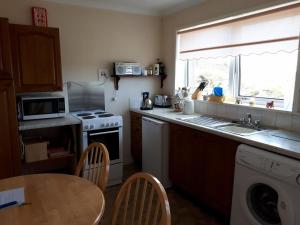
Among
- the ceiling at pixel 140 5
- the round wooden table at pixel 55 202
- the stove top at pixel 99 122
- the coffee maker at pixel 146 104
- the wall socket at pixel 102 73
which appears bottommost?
the round wooden table at pixel 55 202

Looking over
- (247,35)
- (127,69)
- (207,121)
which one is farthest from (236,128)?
(127,69)

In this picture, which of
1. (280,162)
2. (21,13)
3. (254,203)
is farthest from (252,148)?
(21,13)

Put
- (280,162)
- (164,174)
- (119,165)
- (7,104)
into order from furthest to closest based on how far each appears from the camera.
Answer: (119,165) → (164,174) → (7,104) → (280,162)

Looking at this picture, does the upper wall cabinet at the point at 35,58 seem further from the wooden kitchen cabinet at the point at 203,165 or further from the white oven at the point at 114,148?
the wooden kitchen cabinet at the point at 203,165

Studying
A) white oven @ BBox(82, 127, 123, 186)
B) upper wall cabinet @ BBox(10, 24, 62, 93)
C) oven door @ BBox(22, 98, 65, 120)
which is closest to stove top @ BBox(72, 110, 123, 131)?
white oven @ BBox(82, 127, 123, 186)

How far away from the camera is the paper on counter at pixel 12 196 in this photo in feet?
4.08

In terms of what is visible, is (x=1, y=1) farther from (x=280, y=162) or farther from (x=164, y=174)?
(x=280, y=162)

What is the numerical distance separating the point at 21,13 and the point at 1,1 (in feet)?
0.70

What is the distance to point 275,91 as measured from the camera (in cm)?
239

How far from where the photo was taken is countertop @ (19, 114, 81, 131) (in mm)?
2455

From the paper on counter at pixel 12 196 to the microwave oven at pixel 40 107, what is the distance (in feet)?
4.79

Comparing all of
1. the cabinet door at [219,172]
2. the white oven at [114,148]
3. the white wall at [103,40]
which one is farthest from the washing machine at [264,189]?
the white wall at [103,40]

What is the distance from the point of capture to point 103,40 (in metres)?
3.24

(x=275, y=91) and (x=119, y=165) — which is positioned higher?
(x=275, y=91)
